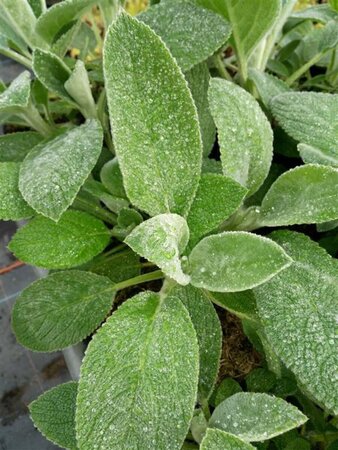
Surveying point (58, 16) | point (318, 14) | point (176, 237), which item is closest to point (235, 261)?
point (176, 237)

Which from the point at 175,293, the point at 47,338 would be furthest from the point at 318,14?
the point at 47,338

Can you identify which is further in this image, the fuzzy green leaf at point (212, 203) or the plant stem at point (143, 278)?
the plant stem at point (143, 278)

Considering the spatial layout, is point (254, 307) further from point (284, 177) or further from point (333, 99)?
point (333, 99)

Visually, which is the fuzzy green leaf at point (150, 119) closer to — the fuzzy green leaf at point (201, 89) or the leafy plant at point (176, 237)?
the leafy plant at point (176, 237)

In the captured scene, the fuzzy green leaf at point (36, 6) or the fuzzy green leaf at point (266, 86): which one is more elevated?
the fuzzy green leaf at point (36, 6)

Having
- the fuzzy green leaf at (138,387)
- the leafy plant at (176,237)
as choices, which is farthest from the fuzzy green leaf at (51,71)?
the fuzzy green leaf at (138,387)

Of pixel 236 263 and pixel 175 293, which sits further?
pixel 175 293

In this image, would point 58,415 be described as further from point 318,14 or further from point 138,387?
point 318,14
